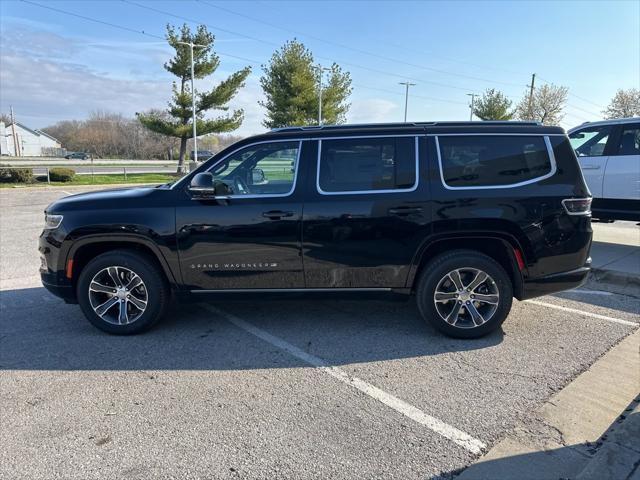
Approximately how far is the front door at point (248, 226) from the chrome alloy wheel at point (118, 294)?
49 cm

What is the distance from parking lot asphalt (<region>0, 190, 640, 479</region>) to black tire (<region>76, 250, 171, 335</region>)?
148 mm

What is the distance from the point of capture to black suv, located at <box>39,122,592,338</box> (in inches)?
160

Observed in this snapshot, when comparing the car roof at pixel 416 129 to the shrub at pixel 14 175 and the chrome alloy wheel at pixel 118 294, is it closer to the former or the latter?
the chrome alloy wheel at pixel 118 294

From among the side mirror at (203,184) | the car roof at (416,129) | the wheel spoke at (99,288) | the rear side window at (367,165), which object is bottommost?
the wheel spoke at (99,288)

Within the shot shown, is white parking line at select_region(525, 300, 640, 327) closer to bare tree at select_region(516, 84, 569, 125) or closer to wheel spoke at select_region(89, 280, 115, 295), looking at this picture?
wheel spoke at select_region(89, 280, 115, 295)

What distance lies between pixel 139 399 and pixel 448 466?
83.2 inches

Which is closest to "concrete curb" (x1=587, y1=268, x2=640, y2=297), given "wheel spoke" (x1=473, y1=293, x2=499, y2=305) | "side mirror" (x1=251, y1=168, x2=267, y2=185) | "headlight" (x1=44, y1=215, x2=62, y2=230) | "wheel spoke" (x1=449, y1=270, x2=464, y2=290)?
"wheel spoke" (x1=473, y1=293, x2=499, y2=305)

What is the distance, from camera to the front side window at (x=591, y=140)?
7703 millimetres

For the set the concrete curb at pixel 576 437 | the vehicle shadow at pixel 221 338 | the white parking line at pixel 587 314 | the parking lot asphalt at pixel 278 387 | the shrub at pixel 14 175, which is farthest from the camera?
the shrub at pixel 14 175

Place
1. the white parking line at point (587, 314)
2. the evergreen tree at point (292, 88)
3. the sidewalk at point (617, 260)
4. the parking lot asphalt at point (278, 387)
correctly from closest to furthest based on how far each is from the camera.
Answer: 1. the parking lot asphalt at point (278, 387)
2. the white parking line at point (587, 314)
3. the sidewalk at point (617, 260)
4. the evergreen tree at point (292, 88)

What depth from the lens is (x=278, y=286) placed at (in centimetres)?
424

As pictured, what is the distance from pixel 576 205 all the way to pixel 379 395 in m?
2.42

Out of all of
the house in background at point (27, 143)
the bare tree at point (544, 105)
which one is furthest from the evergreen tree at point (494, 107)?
the house in background at point (27, 143)

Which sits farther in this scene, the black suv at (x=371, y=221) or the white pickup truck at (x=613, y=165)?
the white pickup truck at (x=613, y=165)
